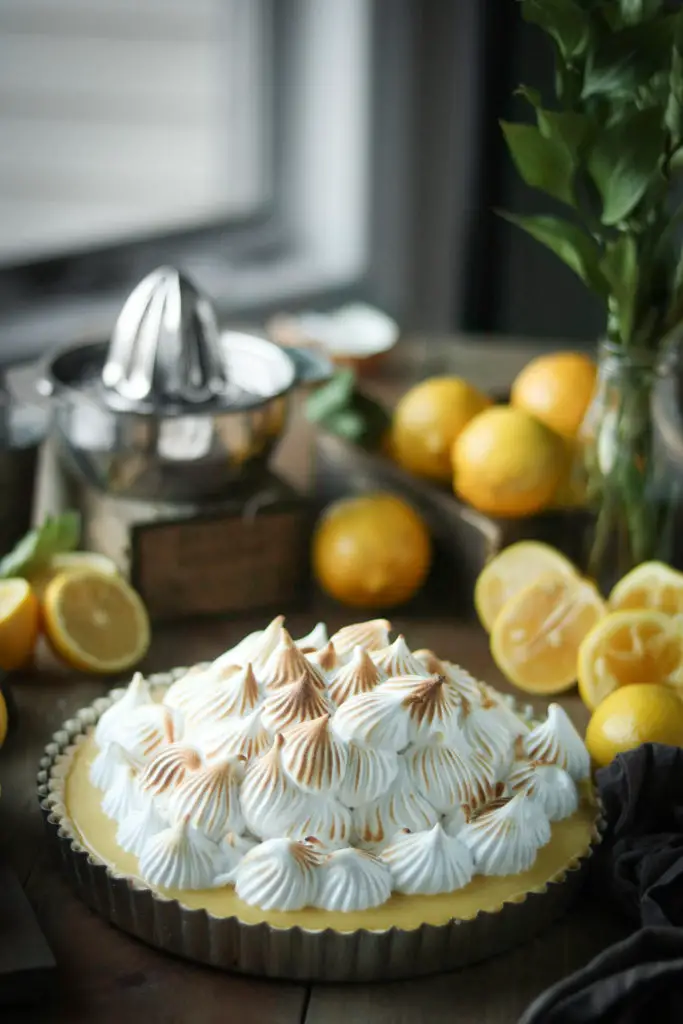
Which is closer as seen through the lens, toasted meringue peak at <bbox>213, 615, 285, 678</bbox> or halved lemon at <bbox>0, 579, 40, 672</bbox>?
toasted meringue peak at <bbox>213, 615, 285, 678</bbox>

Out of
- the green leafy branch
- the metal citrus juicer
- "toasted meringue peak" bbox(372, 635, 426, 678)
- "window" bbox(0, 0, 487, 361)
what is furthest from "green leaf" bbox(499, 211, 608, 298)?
"window" bbox(0, 0, 487, 361)

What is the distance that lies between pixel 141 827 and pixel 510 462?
1.34ft

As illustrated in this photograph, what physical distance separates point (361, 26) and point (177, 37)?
0.86 feet

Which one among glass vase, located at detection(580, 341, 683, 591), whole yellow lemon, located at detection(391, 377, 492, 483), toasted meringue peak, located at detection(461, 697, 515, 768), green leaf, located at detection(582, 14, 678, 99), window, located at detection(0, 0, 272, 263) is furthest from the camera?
window, located at detection(0, 0, 272, 263)

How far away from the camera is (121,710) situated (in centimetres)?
72

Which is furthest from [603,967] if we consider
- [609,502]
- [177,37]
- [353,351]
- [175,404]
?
[177,37]

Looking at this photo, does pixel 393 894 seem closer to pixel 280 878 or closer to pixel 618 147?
pixel 280 878

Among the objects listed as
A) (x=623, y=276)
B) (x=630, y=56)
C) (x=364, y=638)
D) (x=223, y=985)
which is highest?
(x=630, y=56)

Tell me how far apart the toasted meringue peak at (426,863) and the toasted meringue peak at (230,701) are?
0.10m

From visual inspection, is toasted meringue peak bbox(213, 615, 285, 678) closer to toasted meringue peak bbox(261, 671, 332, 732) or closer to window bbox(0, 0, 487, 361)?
toasted meringue peak bbox(261, 671, 332, 732)

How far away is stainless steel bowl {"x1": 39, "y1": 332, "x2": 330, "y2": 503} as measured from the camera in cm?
93

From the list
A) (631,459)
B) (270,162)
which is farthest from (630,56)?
(270,162)

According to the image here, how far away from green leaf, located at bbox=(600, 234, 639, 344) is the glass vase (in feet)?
0.07

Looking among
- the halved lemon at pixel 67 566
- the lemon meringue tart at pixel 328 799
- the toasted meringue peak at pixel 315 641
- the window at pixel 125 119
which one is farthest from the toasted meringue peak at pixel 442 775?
the window at pixel 125 119
